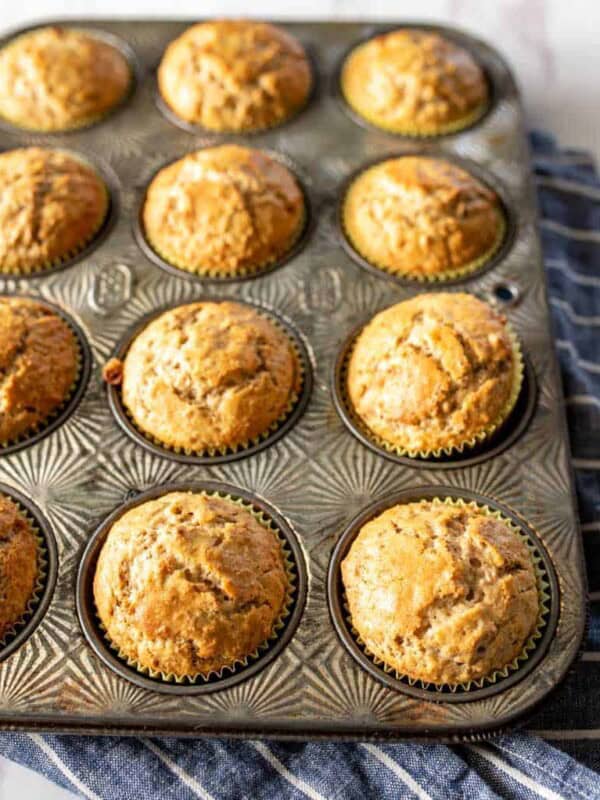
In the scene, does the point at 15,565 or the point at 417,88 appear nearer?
the point at 15,565

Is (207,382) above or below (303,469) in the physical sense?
above

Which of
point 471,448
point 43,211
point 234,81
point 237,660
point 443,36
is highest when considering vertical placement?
point 443,36

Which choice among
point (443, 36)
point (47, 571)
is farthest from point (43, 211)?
point (443, 36)

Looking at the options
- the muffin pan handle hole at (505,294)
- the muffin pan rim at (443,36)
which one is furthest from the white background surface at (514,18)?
the muffin pan handle hole at (505,294)

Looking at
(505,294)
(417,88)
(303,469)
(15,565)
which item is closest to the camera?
(15,565)

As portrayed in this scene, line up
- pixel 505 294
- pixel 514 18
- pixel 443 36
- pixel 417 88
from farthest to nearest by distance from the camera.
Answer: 1. pixel 514 18
2. pixel 443 36
3. pixel 417 88
4. pixel 505 294

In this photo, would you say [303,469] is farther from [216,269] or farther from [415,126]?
[415,126]

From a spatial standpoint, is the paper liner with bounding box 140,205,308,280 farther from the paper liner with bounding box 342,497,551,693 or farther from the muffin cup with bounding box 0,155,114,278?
the paper liner with bounding box 342,497,551,693

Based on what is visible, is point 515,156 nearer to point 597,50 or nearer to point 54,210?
point 597,50

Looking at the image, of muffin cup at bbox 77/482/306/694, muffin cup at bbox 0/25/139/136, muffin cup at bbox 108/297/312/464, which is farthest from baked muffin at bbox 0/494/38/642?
muffin cup at bbox 0/25/139/136
